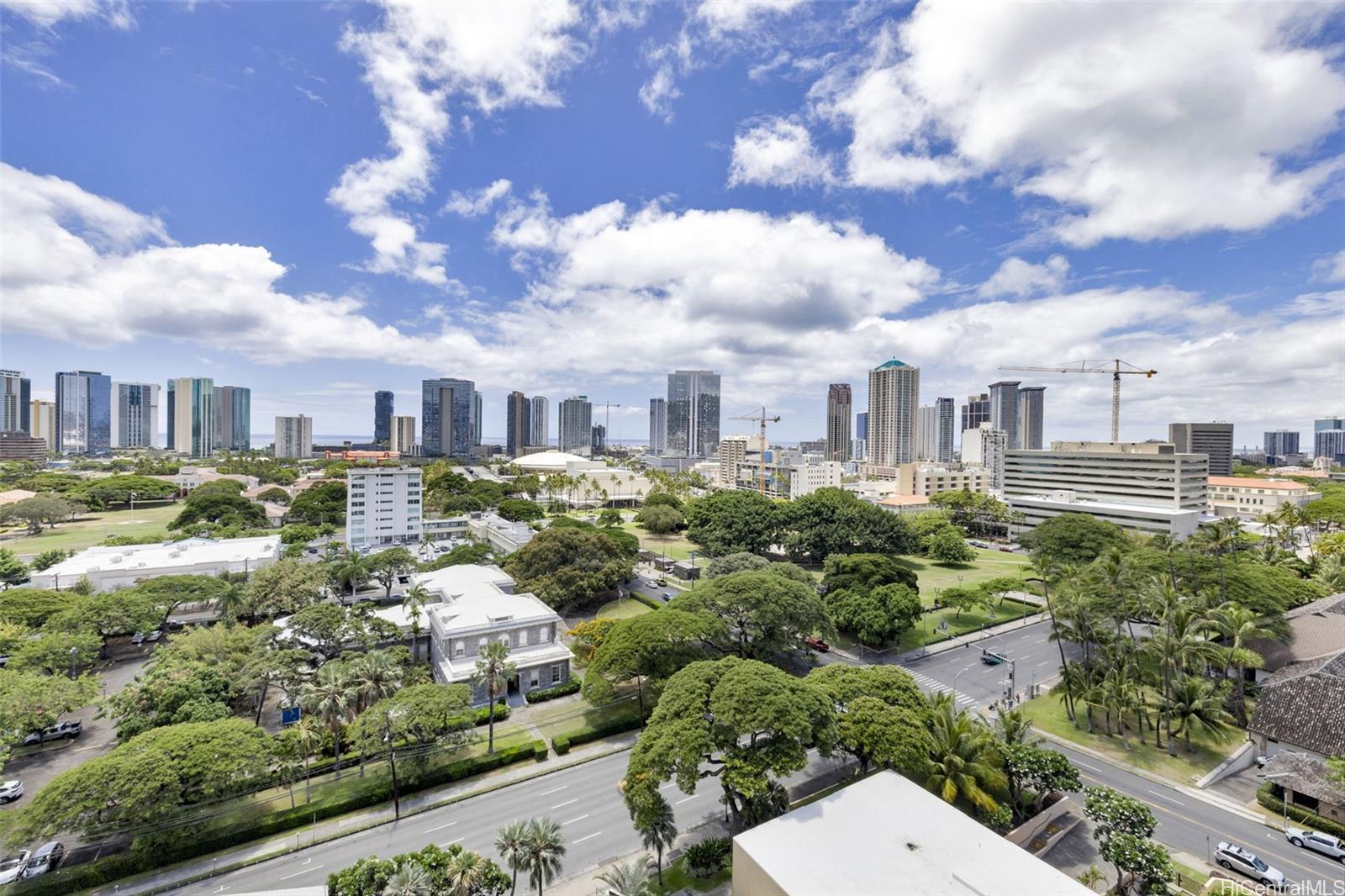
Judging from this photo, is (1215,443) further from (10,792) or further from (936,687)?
(10,792)

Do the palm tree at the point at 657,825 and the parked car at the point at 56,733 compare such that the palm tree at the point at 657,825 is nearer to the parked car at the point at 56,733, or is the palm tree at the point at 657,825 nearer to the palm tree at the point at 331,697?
the palm tree at the point at 331,697

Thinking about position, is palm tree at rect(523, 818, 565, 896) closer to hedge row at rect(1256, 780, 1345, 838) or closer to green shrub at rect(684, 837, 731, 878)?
green shrub at rect(684, 837, 731, 878)

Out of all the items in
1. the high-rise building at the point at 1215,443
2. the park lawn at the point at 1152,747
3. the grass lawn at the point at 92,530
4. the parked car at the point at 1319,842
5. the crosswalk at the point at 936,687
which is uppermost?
the high-rise building at the point at 1215,443

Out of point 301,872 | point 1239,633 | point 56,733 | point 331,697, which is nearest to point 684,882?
point 301,872

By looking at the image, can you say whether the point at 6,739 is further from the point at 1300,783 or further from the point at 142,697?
the point at 1300,783

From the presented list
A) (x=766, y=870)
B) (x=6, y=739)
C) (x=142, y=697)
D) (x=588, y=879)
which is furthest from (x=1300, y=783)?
(x=6, y=739)

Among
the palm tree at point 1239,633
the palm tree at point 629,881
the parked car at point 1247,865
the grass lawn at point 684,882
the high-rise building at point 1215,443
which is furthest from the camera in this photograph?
the high-rise building at point 1215,443

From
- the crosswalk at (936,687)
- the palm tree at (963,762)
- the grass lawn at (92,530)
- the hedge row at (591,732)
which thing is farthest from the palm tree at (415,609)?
the grass lawn at (92,530)

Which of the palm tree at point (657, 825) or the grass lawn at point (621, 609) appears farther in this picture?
the grass lawn at point (621, 609)
